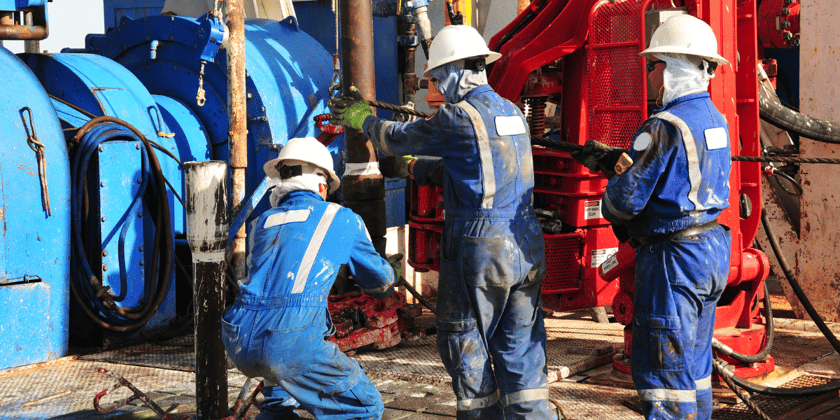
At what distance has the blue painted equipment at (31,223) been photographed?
4949 millimetres

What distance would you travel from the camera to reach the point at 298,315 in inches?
130

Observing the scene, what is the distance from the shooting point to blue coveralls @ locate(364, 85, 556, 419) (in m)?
3.70

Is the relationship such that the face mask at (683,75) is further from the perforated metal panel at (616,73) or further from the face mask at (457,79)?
the perforated metal panel at (616,73)

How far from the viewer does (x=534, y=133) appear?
18.4 ft

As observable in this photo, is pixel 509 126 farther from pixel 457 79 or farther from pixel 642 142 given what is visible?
pixel 642 142

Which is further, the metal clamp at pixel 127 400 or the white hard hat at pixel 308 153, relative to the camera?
the metal clamp at pixel 127 400

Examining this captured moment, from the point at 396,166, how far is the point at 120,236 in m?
1.91

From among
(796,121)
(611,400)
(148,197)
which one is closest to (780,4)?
(796,121)

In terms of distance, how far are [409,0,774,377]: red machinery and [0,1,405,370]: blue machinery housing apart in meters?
1.88

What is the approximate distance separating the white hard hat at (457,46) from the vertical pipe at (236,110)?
190 centimetres

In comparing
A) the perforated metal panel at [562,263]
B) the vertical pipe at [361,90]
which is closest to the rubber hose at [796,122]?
the perforated metal panel at [562,263]

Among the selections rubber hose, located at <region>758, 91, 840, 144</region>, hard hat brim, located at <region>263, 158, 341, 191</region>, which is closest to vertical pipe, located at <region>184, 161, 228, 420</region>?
hard hat brim, located at <region>263, 158, 341, 191</region>

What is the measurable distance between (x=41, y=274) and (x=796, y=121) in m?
4.93

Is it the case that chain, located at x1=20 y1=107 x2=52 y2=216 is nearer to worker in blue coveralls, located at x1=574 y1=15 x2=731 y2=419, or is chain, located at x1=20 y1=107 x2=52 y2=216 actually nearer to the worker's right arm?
the worker's right arm
